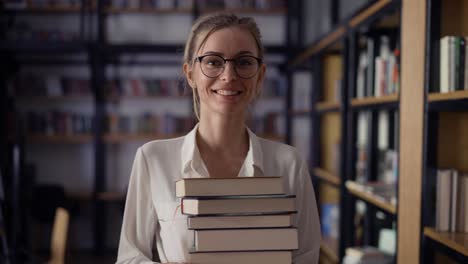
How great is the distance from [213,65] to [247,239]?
430 millimetres

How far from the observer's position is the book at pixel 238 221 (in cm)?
113

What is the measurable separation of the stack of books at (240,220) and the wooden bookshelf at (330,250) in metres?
2.72

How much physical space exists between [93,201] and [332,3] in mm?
3691

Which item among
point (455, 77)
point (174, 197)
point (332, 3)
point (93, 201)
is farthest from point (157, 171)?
point (93, 201)

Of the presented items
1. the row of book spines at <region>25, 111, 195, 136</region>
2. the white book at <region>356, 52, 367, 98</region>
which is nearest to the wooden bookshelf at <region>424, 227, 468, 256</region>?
the white book at <region>356, 52, 367, 98</region>

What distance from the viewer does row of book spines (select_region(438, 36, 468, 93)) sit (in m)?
2.00

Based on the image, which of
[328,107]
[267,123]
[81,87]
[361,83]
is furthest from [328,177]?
[81,87]

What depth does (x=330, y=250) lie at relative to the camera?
4.02 meters

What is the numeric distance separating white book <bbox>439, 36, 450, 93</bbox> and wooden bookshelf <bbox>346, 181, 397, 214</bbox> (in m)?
0.73

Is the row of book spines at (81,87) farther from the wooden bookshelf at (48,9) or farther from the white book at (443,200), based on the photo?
the white book at (443,200)

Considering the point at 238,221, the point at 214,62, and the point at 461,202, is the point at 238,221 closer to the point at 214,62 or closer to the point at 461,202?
the point at 214,62

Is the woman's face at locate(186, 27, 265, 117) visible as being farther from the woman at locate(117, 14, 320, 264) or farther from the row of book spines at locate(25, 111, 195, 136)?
the row of book spines at locate(25, 111, 195, 136)

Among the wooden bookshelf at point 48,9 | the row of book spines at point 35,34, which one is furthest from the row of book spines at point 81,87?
the wooden bookshelf at point 48,9

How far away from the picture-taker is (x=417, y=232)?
223cm
